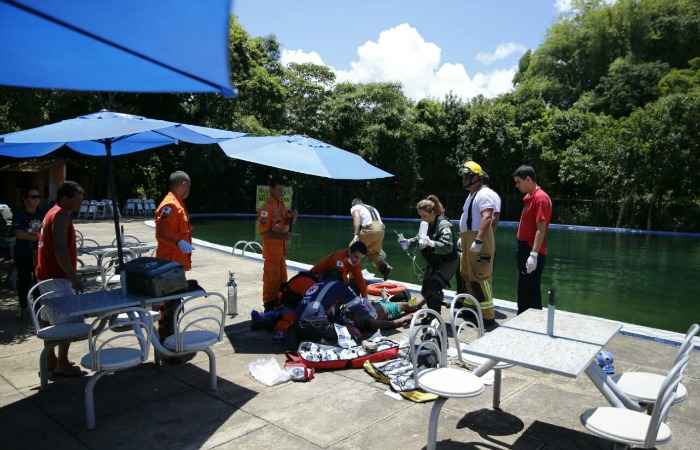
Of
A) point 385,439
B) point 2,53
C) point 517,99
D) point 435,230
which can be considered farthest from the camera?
point 517,99

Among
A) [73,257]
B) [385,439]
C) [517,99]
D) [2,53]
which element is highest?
[517,99]

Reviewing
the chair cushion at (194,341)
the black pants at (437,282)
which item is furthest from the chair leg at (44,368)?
the black pants at (437,282)

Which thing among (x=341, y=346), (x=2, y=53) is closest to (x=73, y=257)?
(x=2, y=53)

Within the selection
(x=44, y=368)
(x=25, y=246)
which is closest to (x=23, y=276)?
(x=25, y=246)

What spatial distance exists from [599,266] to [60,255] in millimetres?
12494

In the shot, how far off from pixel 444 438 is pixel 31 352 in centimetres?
363

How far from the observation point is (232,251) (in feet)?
34.1

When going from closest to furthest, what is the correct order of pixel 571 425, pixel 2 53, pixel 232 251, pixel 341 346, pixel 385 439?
pixel 2 53 < pixel 385 439 < pixel 571 425 < pixel 341 346 < pixel 232 251

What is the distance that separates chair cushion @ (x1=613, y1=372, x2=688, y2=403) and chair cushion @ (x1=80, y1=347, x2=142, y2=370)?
294cm

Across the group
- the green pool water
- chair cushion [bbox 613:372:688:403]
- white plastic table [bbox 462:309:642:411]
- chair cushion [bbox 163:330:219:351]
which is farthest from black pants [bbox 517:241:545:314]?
the green pool water

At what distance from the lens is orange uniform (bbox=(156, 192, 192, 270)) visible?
435cm

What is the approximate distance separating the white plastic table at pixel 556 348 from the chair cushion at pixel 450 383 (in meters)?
0.13

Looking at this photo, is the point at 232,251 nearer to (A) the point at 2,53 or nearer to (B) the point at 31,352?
(B) the point at 31,352

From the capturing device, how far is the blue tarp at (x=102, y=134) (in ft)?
13.1
